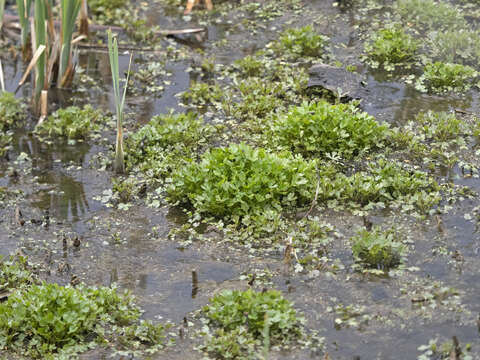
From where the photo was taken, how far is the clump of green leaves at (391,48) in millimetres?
9573

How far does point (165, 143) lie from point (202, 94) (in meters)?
1.46

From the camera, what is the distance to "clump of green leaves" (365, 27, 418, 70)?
9.57 metres

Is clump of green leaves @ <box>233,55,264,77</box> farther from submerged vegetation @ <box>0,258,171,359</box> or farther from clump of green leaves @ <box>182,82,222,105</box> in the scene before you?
submerged vegetation @ <box>0,258,171,359</box>

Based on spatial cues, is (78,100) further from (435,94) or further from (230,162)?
(435,94)

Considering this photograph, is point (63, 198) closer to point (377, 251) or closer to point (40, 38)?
A: point (40, 38)

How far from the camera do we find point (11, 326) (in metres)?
5.39

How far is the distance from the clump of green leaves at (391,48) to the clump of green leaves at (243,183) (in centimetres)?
312

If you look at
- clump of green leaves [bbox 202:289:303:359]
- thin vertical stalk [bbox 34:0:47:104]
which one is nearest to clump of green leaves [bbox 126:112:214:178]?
thin vertical stalk [bbox 34:0:47:104]

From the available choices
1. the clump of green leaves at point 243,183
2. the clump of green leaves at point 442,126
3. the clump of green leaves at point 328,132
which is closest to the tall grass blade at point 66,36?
the clump of green leaves at point 243,183

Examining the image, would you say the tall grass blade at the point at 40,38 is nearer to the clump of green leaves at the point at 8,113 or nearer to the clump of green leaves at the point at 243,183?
the clump of green leaves at the point at 8,113

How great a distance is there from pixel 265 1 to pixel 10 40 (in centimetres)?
429

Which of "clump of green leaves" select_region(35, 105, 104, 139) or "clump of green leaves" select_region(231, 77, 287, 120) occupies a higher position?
"clump of green leaves" select_region(231, 77, 287, 120)

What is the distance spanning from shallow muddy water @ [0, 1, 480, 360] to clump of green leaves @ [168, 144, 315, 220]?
33 cm

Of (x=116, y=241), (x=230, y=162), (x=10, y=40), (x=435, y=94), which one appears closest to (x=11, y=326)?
(x=116, y=241)
